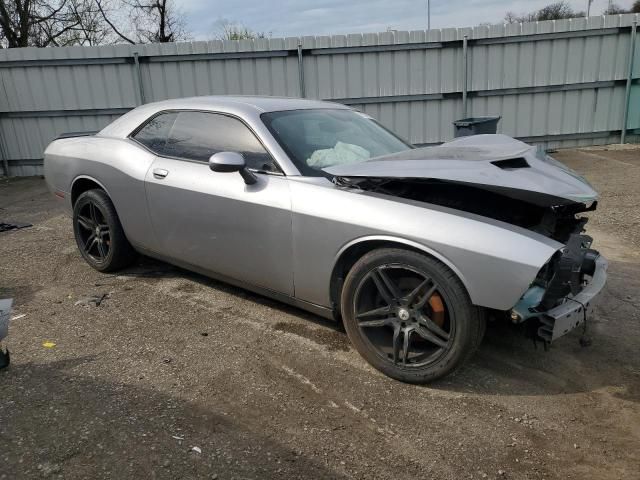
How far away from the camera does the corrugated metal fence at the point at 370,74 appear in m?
10.6

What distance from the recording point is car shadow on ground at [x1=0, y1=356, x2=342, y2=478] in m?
2.22

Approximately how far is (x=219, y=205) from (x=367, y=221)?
1.17 m

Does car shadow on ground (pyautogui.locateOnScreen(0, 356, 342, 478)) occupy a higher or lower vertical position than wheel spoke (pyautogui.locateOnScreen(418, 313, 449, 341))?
lower

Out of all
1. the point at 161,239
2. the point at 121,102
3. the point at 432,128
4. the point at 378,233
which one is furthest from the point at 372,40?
the point at 378,233

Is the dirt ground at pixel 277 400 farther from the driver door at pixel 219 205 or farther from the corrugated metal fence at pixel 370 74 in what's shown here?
the corrugated metal fence at pixel 370 74

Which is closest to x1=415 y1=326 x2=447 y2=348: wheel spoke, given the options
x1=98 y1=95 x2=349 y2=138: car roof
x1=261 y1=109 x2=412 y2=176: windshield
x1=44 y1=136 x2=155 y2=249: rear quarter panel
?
x1=261 y1=109 x2=412 y2=176: windshield

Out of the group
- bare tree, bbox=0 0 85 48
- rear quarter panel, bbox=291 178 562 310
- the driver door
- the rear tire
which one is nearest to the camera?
rear quarter panel, bbox=291 178 562 310

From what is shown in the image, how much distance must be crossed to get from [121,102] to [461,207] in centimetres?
983

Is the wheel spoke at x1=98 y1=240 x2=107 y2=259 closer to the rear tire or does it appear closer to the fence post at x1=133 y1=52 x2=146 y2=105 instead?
the rear tire

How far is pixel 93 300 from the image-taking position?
4129mm

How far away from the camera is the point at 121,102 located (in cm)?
1088

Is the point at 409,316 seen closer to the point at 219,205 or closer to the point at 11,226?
the point at 219,205

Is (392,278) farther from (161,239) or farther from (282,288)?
(161,239)

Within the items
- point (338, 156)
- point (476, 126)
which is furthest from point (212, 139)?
point (476, 126)
